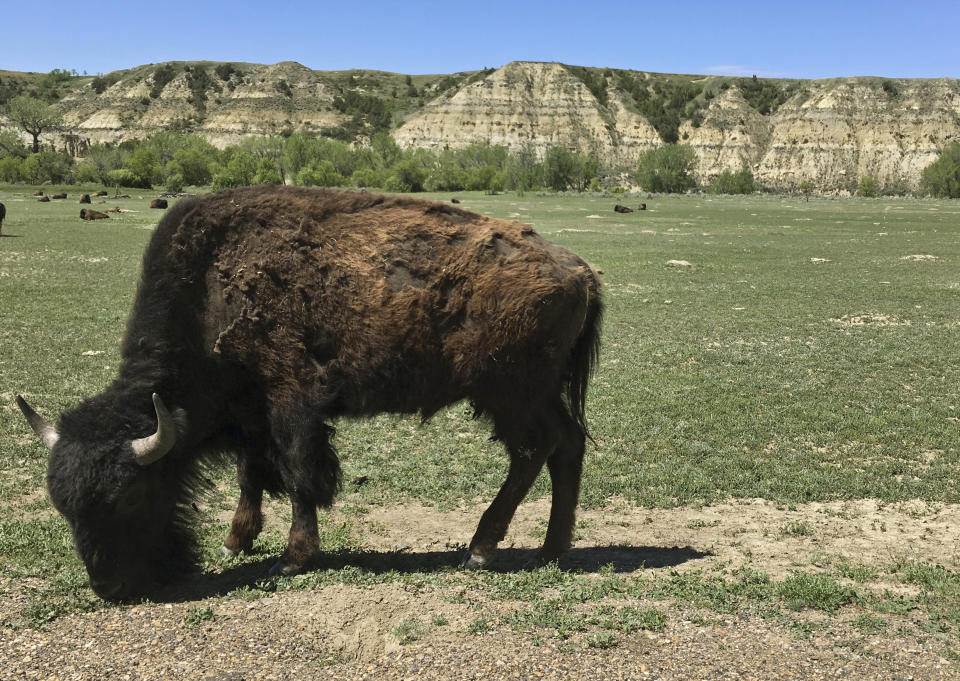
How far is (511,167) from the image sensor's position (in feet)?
328

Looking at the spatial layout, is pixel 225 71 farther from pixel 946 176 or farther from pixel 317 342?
pixel 317 342

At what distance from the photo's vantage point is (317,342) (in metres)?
5.12

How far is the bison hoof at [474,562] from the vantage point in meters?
5.24

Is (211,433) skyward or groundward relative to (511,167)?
groundward

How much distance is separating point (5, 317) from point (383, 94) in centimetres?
16943

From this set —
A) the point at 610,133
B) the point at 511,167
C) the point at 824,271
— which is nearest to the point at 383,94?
the point at 610,133

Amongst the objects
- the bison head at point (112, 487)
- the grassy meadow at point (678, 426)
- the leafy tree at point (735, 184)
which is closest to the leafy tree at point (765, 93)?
the leafy tree at point (735, 184)

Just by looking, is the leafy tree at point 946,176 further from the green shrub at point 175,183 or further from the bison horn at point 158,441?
the bison horn at point 158,441

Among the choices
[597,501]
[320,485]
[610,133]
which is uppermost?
Answer: [610,133]

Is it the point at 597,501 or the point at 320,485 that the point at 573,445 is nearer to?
the point at 597,501

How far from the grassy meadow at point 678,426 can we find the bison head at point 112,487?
31cm

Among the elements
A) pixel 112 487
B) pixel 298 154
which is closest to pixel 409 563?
pixel 112 487

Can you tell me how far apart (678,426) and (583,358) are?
367 cm

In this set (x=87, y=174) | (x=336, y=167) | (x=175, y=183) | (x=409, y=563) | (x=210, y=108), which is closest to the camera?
(x=409, y=563)
